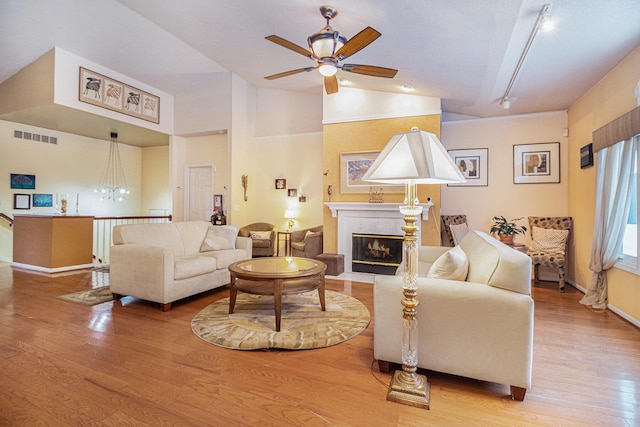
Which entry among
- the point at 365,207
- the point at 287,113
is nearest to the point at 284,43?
the point at 365,207

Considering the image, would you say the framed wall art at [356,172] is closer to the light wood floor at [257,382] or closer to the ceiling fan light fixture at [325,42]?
the ceiling fan light fixture at [325,42]

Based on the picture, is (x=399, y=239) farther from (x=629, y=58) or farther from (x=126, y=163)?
(x=126, y=163)

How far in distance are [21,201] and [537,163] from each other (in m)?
10.0

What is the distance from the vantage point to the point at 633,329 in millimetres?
2941

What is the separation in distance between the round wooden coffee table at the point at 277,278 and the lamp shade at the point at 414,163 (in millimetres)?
1515

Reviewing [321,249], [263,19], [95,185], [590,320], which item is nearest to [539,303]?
[590,320]

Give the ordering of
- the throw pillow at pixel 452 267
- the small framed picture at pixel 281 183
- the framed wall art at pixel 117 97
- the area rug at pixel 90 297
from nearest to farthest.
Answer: the throw pillow at pixel 452 267, the area rug at pixel 90 297, the framed wall art at pixel 117 97, the small framed picture at pixel 281 183

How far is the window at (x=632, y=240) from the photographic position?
3.07m

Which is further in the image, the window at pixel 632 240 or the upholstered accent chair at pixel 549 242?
the upholstered accent chair at pixel 549 242

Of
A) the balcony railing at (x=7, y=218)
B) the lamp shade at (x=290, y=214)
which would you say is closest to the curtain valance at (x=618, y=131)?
the lamp shade at (x=290, y=214)

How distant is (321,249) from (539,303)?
11.5 feet

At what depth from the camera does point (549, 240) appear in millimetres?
4664

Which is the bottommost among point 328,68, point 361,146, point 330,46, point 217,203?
point 217,203

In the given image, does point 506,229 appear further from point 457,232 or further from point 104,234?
point 104,234
